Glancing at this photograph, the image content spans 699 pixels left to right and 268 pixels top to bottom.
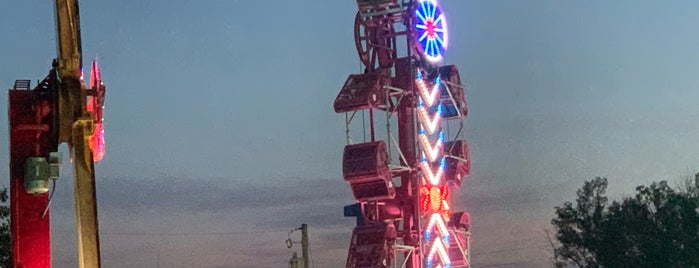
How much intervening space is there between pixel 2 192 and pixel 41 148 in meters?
14.9

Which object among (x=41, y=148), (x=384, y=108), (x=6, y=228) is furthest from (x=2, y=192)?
(x=41, y=148)

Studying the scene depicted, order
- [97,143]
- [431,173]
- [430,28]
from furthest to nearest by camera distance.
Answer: [430,28] → [431,173] → [97,143]

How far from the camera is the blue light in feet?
78.3

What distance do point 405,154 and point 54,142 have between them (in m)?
13.2

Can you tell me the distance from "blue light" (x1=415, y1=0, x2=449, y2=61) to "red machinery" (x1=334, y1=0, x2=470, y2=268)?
0.07 ft

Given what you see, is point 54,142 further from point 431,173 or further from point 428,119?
point 428,119

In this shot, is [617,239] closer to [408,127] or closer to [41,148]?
[408,127]

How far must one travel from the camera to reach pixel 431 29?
24.3 m

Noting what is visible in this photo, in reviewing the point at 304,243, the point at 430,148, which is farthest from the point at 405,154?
the point at 304,243

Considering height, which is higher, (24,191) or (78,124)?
(78,124)

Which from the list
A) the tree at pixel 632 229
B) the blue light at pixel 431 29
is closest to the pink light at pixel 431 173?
the blue light at pixel 431 29

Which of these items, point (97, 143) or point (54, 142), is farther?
point (54, 142)

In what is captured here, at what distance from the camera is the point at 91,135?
10984 millimetres

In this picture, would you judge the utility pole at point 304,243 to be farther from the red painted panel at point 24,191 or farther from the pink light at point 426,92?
the red painted panel at point 24,191
